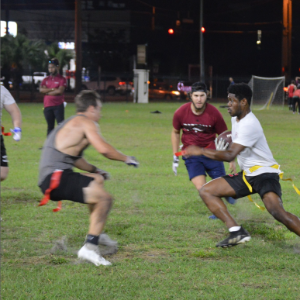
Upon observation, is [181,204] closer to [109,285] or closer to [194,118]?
[194,118]

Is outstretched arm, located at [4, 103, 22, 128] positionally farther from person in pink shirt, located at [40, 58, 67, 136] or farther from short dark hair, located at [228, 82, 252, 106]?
person in pink shirt, located at [40, 58, 67, 136]

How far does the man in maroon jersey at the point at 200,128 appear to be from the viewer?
695 cm

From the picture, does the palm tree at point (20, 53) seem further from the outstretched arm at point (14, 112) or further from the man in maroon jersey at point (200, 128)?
the man in maroon jersey at point (200, 128)

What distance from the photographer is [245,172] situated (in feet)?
18.7

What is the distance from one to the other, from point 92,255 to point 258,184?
6.29 ft

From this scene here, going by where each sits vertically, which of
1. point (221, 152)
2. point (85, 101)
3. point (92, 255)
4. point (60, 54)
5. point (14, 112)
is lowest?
point (92, 255)

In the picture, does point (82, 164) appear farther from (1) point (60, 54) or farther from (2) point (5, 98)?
(1) point (60, 54)

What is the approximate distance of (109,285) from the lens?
4594 millimetres

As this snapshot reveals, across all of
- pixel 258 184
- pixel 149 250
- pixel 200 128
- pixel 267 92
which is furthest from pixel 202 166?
pixel 267 92

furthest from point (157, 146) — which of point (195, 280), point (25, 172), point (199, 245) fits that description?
point (195, 280)

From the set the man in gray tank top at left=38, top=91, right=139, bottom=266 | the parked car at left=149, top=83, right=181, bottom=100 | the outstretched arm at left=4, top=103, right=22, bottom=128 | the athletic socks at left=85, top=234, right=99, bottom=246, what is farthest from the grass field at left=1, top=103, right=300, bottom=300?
the parked car at left=149, top=83, right=181, bottom=100

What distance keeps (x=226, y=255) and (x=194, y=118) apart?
222 centimetres

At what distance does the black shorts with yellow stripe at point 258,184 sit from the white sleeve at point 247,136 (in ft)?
1.25

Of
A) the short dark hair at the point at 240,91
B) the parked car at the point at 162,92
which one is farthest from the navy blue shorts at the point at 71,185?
the parked car at the point at 162,92
